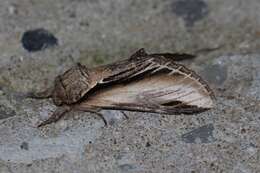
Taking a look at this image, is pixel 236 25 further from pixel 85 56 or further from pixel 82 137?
pixel 82 137

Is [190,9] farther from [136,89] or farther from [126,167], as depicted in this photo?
[126,167]

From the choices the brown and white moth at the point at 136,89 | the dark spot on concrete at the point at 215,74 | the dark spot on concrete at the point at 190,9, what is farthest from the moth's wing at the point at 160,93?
the dark spot on concrete at the point at 190,9

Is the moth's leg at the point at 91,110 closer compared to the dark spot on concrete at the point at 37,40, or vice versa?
the moth's leg at the point at 91,110

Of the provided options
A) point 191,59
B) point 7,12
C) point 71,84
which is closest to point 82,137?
point 71,84

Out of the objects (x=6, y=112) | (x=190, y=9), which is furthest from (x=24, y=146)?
(x=190, y=9)

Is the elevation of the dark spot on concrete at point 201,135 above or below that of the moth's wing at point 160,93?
below

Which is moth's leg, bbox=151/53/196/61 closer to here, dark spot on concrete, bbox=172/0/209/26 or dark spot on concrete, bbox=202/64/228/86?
dark spot on concrete, bbox=202/64/228/86

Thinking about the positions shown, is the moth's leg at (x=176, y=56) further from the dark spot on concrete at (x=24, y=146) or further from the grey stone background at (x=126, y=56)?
the dark spot on concrete at (x=24, y=146)
